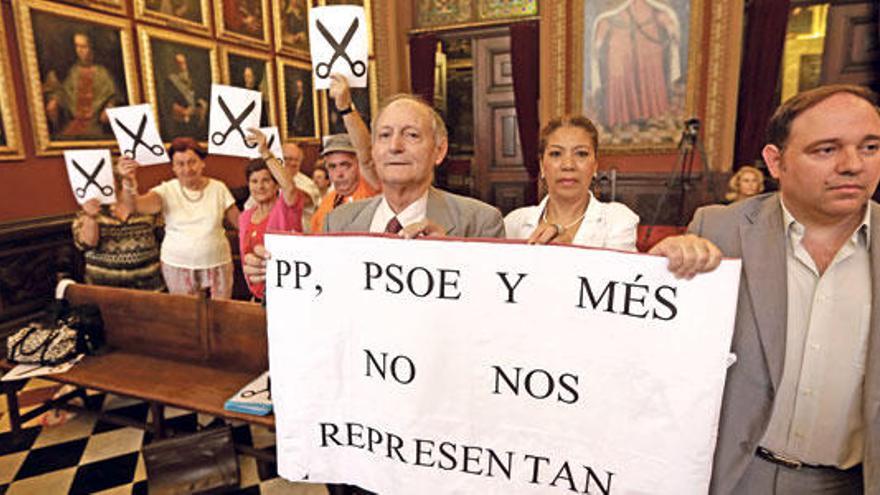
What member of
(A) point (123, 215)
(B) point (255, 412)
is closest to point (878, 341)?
(B) point (255, 412)

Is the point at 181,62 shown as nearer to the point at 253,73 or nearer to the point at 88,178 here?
the point at 253,73

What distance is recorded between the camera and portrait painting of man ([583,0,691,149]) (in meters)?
6.42

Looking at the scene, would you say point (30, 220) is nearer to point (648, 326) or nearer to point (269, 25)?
point (269, 25)

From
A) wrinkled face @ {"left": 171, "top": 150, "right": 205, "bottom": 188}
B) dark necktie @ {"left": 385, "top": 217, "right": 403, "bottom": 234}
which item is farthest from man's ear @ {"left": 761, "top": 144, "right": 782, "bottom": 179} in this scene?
wrinkled face @ {"left": 171, "top": 150, "right": 205, "bottom": 188}

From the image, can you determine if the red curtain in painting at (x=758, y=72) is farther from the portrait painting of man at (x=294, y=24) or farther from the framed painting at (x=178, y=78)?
the framed painting at (x=178, y=78)

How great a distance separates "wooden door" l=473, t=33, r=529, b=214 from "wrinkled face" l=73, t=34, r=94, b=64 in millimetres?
5173

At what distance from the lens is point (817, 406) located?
125cm

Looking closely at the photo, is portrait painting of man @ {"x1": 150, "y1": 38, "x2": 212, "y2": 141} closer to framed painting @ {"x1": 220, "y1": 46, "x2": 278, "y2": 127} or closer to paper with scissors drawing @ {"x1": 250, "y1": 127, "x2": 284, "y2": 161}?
framed painting @ {"x1": 220, "y1": 46, "x2": 278, "y2": 127}

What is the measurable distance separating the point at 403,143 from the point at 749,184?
14.9ft

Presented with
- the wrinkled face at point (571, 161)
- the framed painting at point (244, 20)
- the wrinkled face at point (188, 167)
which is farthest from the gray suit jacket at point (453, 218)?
the framed painting at point (244, 20)

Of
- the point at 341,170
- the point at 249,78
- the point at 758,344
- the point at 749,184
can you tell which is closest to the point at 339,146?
the point at 341,170

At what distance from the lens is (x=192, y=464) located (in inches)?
109

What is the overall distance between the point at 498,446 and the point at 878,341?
92 centimetres

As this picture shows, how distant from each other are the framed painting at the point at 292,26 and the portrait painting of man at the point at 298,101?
0.74 ft
